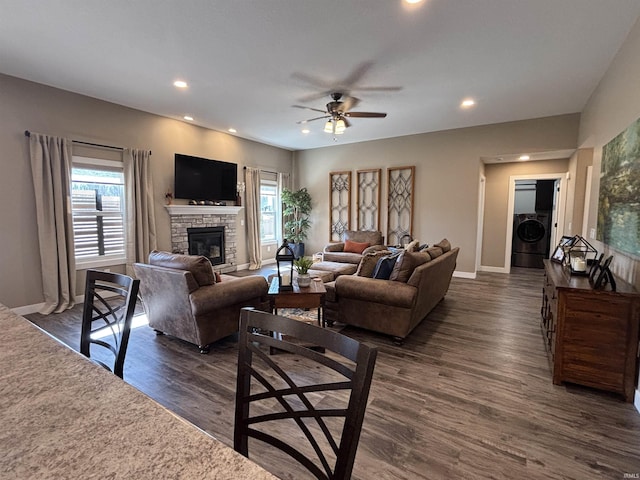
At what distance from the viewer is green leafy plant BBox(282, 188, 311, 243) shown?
8.05 m

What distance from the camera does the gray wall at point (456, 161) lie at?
557 cm

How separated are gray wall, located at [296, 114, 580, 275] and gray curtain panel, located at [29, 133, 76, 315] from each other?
4768 millimetres

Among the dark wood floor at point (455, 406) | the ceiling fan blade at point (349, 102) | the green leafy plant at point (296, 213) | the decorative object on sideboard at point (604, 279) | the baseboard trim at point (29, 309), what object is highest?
the ceiling fan blade at point (349, 102)

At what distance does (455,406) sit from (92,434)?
7.59 feet

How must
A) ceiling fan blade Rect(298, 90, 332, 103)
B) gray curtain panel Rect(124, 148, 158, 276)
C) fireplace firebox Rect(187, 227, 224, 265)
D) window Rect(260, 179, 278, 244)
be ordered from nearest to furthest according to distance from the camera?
ceiling fan blade Rect(298, 90, 332, 103) → gray curtain panel Rect(124, 148, 158, 276) → fireplace firebox Rect(187, 227, 224, 265) → window Rect(260, 179, 278, 244)

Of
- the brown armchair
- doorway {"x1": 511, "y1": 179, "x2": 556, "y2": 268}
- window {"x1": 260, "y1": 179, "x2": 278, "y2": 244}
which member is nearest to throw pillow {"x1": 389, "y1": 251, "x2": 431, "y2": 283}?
the brown armchair

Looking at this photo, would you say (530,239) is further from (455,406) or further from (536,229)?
(455,406)

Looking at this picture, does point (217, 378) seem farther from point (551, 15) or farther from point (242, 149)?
point (242, 149)

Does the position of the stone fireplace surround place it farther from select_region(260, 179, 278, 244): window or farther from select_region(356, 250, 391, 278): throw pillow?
select_region(356, 250, 391, 278): throw pillow

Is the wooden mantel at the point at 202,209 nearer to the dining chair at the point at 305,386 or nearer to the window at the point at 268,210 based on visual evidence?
the window at the point at 268,210

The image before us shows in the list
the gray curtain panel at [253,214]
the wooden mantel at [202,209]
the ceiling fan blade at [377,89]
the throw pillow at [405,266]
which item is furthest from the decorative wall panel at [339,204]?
the throw pillow at [405,266]

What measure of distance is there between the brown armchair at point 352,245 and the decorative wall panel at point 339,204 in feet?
2.54

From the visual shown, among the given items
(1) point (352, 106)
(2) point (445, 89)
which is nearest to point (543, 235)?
(2) point (445, 89)

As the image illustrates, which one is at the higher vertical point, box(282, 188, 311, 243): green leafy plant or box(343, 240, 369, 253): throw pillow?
box(282, 188, 311, 243): green leafy plant
